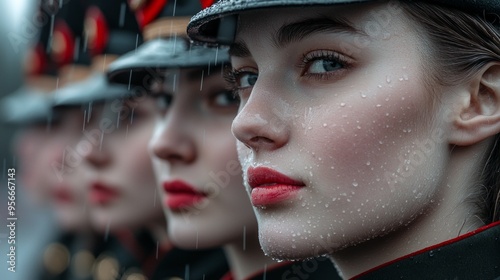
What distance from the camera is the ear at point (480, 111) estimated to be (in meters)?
2.24

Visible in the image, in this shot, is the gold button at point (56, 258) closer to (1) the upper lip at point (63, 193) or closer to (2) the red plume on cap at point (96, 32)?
(1) the upper lip at point (63, 193)

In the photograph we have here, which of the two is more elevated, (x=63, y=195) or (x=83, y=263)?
(x=63, y=195)

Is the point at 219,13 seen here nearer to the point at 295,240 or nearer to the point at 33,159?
the point at 295,240

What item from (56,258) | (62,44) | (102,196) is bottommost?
(56,258)

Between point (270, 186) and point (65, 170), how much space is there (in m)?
3.87

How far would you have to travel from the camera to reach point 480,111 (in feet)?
7.43

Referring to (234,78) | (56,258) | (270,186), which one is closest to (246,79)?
(234,78)

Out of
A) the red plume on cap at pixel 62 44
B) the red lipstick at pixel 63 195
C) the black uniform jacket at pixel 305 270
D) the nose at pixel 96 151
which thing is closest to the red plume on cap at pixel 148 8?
the nose at pixel 96 151

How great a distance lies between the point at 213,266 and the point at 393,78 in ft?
7.72

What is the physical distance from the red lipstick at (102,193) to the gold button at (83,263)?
1.49m

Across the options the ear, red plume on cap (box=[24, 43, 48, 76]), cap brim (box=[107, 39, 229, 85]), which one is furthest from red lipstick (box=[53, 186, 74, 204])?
the ear

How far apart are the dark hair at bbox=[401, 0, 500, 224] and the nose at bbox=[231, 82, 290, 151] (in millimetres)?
438

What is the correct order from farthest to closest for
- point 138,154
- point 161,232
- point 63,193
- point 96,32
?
point 63,193 < point 96,32 < point 161,232 < point 138,154

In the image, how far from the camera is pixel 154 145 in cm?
343
